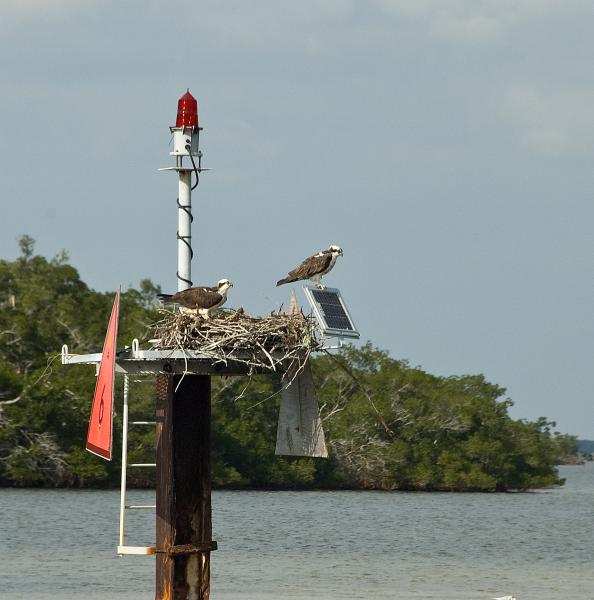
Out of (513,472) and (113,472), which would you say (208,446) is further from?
(513,472)

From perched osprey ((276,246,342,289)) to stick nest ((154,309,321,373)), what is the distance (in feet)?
4.29

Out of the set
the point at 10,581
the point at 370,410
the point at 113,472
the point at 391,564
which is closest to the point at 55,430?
the point at 113,472

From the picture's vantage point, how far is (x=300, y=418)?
14219 mm

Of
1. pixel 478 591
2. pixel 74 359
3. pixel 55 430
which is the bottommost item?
pixel 478 591

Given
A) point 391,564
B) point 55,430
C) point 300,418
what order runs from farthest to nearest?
1. point 55,430
2. point 391,564
3. point 300,418

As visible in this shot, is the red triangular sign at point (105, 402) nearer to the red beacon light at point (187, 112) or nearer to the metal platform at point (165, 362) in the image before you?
the metal platform at point (165, 362)

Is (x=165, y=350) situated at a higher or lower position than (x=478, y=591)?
higher

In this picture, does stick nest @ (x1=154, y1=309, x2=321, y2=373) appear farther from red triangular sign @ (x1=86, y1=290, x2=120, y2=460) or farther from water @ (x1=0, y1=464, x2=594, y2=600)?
water @ (x1=0, y1=464, x2=594, y2=600)

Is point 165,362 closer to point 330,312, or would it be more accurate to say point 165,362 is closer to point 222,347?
point 222,347

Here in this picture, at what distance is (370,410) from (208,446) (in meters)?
46.1

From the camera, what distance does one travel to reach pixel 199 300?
43.8ft

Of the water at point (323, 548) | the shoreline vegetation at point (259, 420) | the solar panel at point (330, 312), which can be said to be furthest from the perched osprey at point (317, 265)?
the shoreline vegetation at point (259, 420)

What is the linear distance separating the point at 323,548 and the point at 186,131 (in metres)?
24.8

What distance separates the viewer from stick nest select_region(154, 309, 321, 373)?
13008mm
